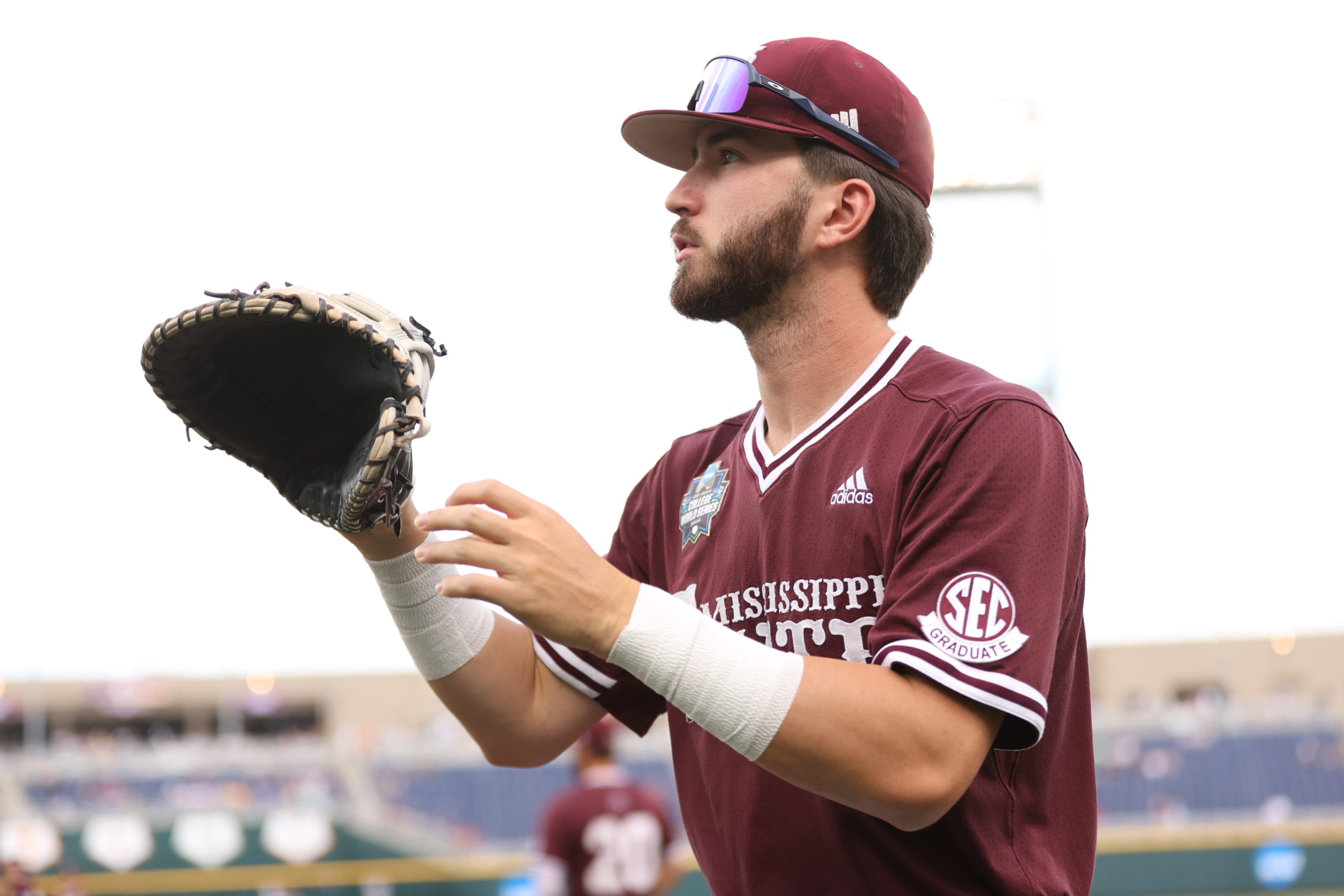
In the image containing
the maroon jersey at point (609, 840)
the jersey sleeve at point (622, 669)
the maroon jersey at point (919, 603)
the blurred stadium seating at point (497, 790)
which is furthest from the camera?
the blurred stadium seating at point (497, 790)

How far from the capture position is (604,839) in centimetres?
743

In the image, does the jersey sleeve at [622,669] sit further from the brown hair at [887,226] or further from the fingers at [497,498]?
the fingers at [497,498]

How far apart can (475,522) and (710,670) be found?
0.38 m

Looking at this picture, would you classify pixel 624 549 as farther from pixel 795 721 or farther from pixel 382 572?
pixel 795 721

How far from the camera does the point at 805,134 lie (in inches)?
91.0

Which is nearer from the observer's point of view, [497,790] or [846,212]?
[846,212]

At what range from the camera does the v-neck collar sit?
228 centimetres

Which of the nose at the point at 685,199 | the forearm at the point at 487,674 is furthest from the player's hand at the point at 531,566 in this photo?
the nose at the point at 685,199

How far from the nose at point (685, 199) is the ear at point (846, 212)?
238 mm

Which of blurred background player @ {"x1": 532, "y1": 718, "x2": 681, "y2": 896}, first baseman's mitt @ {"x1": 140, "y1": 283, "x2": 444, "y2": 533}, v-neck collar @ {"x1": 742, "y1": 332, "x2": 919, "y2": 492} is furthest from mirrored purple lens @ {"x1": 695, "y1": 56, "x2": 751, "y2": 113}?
blurred background player @ {"x1": 532, "y1": 718, "x2": 681, "y2": 896}

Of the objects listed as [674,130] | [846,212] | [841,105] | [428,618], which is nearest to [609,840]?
[428,618]

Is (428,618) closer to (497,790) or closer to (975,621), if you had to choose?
(975,621)

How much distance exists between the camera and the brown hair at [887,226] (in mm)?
2348

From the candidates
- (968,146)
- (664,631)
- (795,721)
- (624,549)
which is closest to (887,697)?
(795,721)
